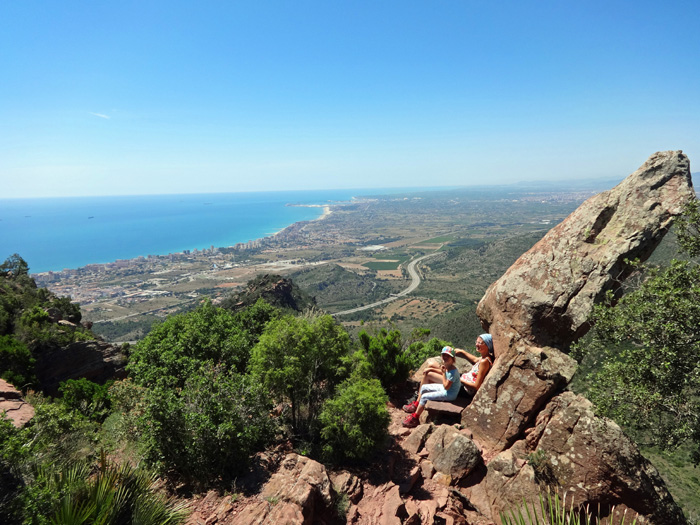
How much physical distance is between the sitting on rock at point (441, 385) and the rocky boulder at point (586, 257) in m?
1.68

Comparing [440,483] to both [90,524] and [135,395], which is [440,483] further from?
[135,395]

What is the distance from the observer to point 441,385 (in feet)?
37.7

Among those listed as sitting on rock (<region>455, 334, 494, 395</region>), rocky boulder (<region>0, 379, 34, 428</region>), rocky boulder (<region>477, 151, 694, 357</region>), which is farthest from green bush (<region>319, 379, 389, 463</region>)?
rocky boulder (<region>0, 379, 34, 428</region>)

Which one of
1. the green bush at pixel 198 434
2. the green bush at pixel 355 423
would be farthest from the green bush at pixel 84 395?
the green bush at pixel 355 423

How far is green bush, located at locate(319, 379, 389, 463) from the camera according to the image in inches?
365

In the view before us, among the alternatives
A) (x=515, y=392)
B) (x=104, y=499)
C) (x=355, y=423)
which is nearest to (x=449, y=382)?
(x=515, y=392)

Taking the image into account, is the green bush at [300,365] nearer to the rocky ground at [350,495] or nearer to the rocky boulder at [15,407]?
the rocky ground at [350,495]

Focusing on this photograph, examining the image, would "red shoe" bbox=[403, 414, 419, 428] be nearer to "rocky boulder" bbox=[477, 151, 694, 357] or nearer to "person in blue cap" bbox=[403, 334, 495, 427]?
"person in blue cap" bbox=[403, 334, 495, 427]

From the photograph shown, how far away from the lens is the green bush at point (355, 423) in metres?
9.28

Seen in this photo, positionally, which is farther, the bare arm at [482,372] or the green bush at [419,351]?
the green bush at [419,351]

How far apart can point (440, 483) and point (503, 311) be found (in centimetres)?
552

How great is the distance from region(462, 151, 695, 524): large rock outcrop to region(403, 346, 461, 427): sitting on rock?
Answer: 2.99 feet

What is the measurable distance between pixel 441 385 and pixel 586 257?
6.16 metres

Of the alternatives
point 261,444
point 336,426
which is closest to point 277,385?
point 261,444
